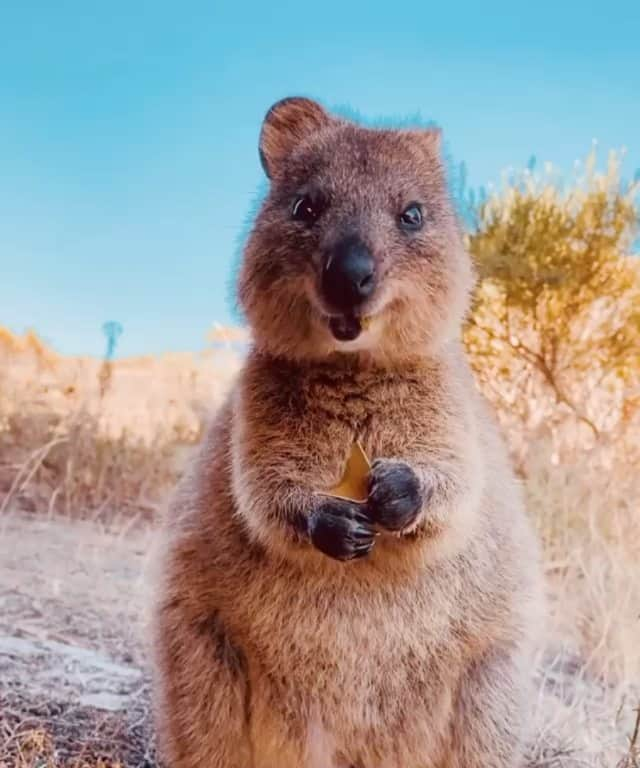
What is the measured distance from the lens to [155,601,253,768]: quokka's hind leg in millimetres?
3281

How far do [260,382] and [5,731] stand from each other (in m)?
1.83

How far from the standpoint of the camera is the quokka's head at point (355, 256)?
3.05 m

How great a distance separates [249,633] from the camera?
3.26 m

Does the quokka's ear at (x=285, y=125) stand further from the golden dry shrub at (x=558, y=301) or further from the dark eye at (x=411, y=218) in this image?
the golden dry shrub at (x=558, y=301)

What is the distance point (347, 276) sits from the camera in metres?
2.95

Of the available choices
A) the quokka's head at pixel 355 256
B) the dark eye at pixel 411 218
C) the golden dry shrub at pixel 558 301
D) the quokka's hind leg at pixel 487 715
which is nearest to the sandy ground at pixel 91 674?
the quokka's hind leg at pixel 487 715

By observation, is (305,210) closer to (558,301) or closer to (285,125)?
(285,125)

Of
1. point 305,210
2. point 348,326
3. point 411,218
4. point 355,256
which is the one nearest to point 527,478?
point 411,218

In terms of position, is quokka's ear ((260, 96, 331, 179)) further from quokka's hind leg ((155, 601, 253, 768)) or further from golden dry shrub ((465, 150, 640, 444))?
golden dry shrub ((465, 150, 640, 444))

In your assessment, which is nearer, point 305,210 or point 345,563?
point 345,563

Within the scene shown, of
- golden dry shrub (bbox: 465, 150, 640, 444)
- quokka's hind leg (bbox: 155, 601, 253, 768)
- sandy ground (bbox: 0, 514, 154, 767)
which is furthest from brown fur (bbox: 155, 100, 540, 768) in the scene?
golden dry shrub (bbox: 465, 150, 640, 444)

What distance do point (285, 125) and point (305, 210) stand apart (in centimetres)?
57

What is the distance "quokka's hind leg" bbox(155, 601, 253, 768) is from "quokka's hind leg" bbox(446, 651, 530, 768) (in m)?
0.67

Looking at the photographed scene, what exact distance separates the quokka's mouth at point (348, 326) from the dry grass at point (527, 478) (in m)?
2.60
